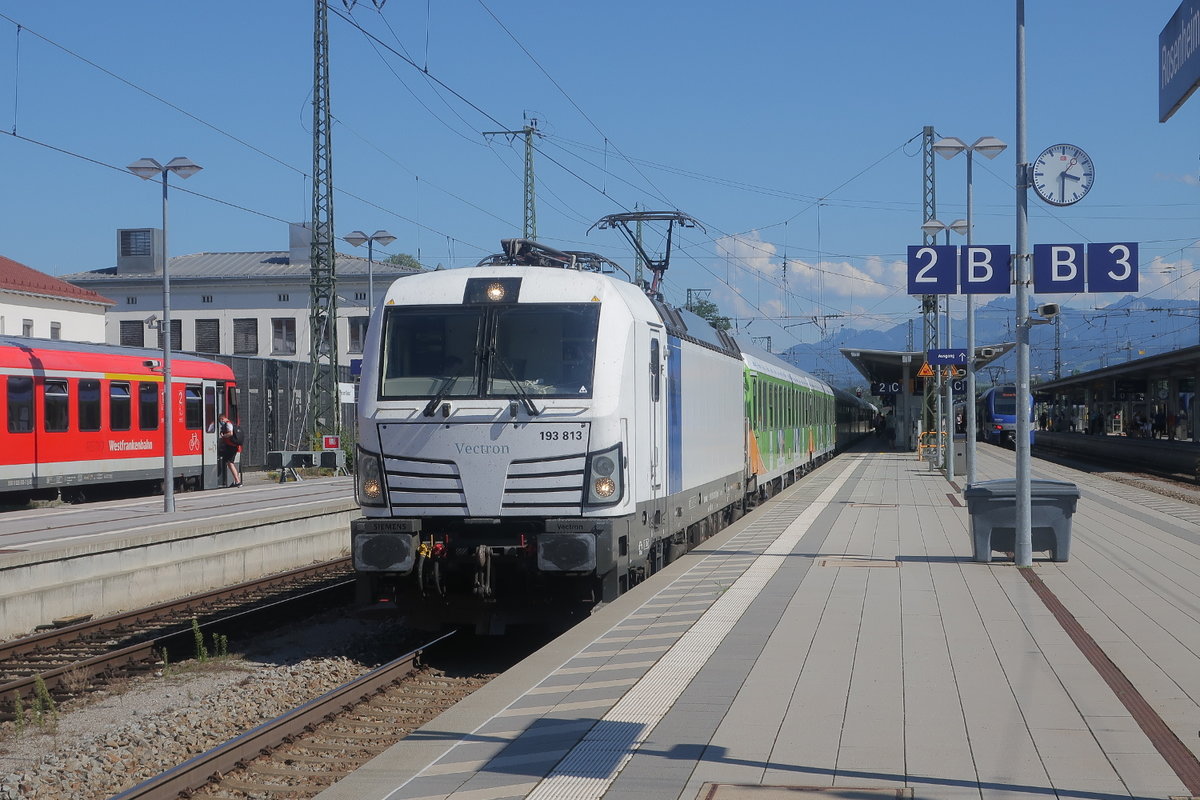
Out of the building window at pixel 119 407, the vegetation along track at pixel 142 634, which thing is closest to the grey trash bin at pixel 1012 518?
the vegetation along track at pixel 142 634

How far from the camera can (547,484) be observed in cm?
1009

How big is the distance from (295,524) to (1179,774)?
585 inches

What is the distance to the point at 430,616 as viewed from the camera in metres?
10.6

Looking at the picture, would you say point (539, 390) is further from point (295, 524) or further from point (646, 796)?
point (295, 524)

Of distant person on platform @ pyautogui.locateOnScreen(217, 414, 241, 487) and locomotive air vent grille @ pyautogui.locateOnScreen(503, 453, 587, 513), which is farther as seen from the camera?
distant person on platform @ pyautogui.locateOnScreen(217, 414, 241, 487)

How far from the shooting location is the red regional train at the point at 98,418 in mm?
21156

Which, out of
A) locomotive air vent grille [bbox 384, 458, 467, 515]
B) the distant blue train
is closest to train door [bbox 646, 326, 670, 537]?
locomotive air vent grille [bbox 384, 458, 467, 515]

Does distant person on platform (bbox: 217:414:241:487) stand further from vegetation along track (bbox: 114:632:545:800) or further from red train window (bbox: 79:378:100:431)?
vegetation along track (bbox: 114:632:545:800)

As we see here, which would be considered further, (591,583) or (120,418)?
(120,418)

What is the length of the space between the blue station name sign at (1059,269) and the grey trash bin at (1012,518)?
2.17 meters

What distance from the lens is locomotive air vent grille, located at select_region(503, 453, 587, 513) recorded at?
33.1 feet

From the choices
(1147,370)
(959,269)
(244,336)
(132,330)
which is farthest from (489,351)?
(132,330)

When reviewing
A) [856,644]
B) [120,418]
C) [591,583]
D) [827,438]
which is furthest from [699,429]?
[827,438]

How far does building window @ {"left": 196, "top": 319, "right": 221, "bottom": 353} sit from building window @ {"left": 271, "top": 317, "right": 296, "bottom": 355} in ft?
9.93
